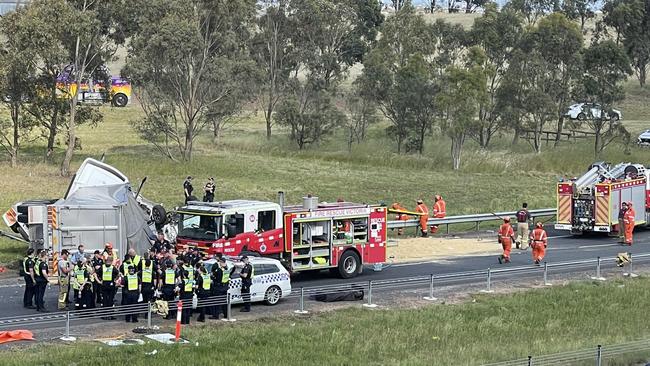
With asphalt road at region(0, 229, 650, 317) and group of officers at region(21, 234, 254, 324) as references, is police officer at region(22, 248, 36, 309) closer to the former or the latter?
group of officers at region(21, 234, 254, 324)

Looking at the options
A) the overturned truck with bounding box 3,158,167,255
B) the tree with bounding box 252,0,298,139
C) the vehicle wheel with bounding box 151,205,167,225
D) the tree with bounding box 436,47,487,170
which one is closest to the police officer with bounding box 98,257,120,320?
the overturned truck with bounding box 3,158,167,255

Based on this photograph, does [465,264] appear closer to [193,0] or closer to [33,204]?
[33,204]

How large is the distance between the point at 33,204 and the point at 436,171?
1262 inches

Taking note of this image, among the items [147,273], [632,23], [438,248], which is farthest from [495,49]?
[147,273]

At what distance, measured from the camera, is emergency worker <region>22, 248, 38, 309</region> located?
74.3ft

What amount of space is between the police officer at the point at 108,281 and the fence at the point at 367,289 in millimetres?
489

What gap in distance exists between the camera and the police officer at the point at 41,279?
22.6 m

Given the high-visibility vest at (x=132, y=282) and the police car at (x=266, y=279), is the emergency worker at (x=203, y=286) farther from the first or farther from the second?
the high-visibility vest at (x=132, y=282)

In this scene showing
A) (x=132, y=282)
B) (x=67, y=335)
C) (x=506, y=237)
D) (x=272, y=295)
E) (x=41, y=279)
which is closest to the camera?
(x=67, y=335)

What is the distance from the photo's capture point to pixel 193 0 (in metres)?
54.9

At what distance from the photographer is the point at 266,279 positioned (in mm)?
23641

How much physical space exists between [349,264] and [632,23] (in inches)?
2449

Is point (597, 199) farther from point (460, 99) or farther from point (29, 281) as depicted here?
point (460, 99)

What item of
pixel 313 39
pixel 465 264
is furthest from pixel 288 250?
pixel 313 39
